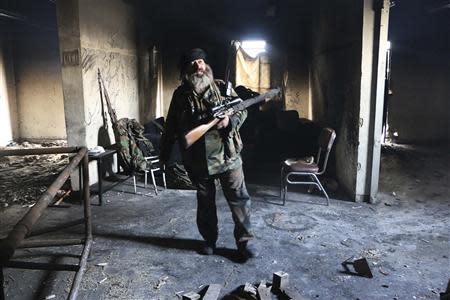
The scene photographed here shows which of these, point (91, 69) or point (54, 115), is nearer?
point (91, 69)

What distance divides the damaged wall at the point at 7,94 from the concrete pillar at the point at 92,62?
4.10 m

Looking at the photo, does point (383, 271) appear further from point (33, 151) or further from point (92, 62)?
point (92, 62)

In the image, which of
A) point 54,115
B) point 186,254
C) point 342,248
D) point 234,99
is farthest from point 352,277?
point 54,115

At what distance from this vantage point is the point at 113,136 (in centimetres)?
619

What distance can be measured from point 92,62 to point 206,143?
3.21 metres

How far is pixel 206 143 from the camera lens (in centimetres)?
304

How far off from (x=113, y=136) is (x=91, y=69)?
126cm

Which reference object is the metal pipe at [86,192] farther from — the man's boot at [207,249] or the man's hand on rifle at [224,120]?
the man's hand on rifle at [224,120]

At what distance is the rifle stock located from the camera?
2895 mm

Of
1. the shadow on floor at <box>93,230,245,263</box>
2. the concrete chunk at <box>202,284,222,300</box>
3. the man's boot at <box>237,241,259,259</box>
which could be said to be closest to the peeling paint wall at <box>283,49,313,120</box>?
the shadow on floor at <box>93,230,245,263</box>

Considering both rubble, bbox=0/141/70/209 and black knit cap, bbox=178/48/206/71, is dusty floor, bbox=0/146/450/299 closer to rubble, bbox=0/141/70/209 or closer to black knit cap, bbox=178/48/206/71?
rubble, bbox=0/141/70/209

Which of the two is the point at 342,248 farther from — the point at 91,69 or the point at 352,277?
the point at 91,69

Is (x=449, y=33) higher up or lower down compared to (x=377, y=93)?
higher up

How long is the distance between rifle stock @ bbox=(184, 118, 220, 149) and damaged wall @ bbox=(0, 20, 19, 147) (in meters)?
7.70
